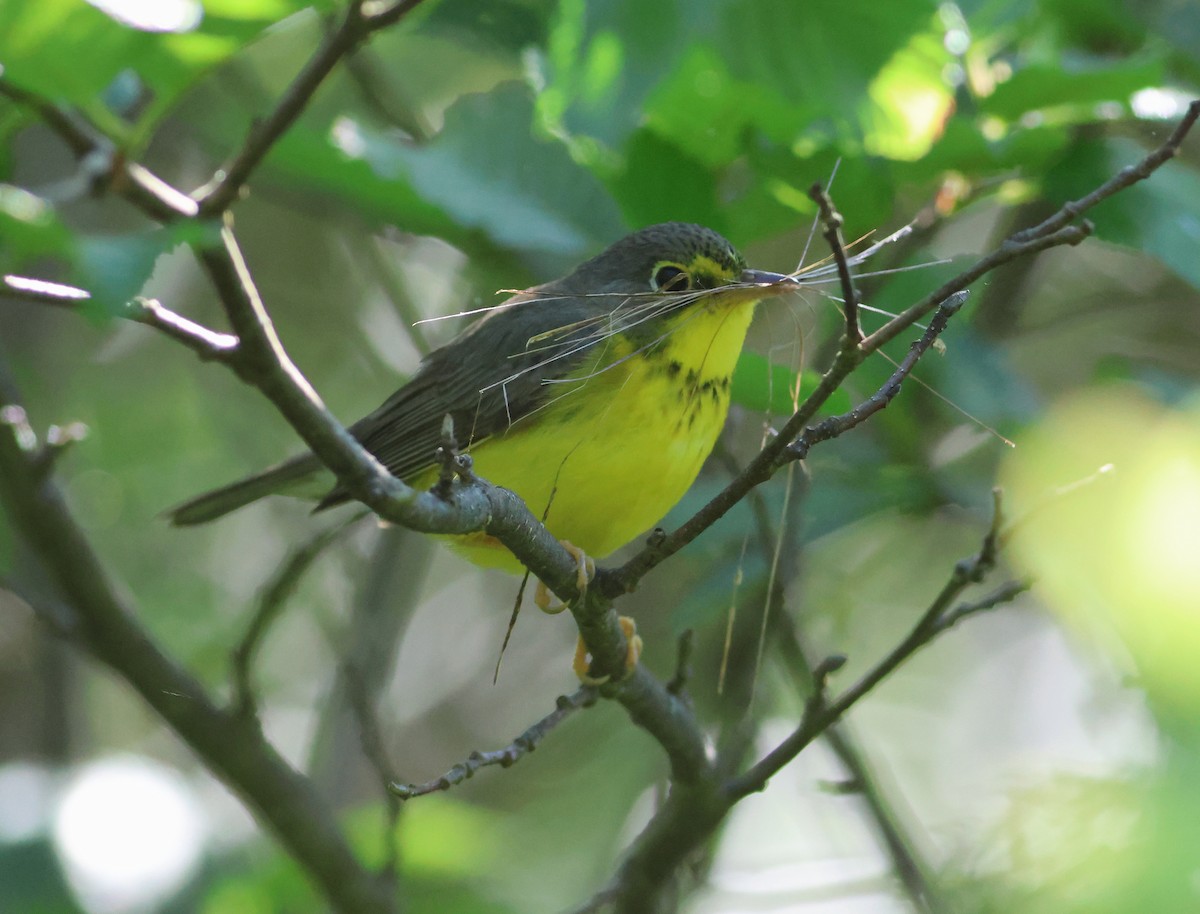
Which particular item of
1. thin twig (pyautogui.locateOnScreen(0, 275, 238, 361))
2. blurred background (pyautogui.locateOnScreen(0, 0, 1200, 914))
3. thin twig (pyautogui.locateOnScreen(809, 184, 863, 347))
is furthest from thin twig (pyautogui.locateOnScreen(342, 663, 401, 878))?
thin twig (pyautogui.locateOnScreen(809, 184, 863, 347))

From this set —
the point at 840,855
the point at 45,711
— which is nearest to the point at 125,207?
the point at 45,711

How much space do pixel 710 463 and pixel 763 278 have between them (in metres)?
2.12

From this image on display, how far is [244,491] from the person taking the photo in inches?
214

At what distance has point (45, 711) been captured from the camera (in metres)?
6.90

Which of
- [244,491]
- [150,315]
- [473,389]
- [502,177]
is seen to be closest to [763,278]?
[502,177]

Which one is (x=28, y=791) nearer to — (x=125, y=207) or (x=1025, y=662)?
(x=125, y=207)

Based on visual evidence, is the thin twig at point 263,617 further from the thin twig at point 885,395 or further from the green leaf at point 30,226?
the thin twig at point 885,395

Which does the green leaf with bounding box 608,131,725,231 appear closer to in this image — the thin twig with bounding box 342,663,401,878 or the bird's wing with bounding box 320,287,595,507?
the bird's wing with bounding box 320,287,595,507

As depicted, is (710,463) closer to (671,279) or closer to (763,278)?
(671,279)

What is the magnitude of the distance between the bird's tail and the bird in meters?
0.55

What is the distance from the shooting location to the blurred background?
3295 mm

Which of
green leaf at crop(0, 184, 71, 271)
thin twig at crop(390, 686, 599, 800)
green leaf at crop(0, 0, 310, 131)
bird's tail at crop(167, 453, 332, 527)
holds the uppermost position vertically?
bird's tail at crop(167, 453, 332, 527)

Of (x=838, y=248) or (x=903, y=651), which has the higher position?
(x=903, y=651)

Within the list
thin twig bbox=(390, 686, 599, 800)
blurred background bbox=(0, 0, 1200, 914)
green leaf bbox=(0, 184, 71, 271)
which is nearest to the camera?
green leaf bbox=(0, 184, 71, 271)
